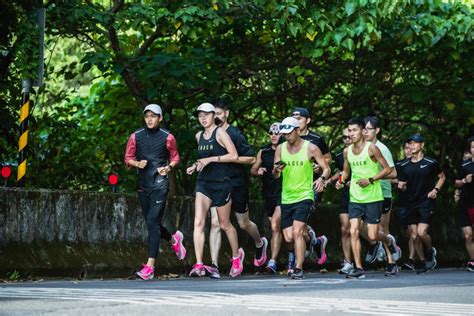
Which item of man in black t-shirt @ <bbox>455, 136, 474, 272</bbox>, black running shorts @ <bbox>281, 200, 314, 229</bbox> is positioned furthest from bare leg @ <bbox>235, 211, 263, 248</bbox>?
Answer: man in black t-shirt @ <bbox>455, 136, 474, 272</bbox>

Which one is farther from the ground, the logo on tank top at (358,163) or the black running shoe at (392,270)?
the logo on tank top at (358,163)

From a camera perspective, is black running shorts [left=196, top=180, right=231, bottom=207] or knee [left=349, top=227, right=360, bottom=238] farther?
knee [left=349, top=227, right=360, bottom=238]

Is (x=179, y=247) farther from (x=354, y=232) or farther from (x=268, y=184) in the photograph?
(x=268, y=184)

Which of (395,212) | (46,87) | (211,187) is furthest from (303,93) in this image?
(211,187)

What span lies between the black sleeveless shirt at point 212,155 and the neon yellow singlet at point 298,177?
70cm

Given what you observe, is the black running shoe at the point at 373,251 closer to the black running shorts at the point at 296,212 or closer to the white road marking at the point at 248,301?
the black running shorts at the point at 296,212

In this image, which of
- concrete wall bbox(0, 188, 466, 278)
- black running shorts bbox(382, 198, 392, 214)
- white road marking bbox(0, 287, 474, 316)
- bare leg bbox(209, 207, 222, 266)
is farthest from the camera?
black running shorts bbox(382, 198, 392, 214)

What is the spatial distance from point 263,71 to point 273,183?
11.6ft

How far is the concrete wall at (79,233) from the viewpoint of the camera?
1250 centimetres

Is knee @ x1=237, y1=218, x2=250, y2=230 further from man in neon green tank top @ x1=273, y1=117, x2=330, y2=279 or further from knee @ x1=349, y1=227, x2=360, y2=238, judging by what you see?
knee @ x1=349, y1=227, x2=360, y2=238

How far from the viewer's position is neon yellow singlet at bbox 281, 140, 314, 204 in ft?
45.6

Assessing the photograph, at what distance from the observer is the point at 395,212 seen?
65.8 feet

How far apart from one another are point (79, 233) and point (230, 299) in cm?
468

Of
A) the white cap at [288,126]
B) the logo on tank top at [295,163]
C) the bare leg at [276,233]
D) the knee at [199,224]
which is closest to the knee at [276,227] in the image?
the bare leg at [276,233]
